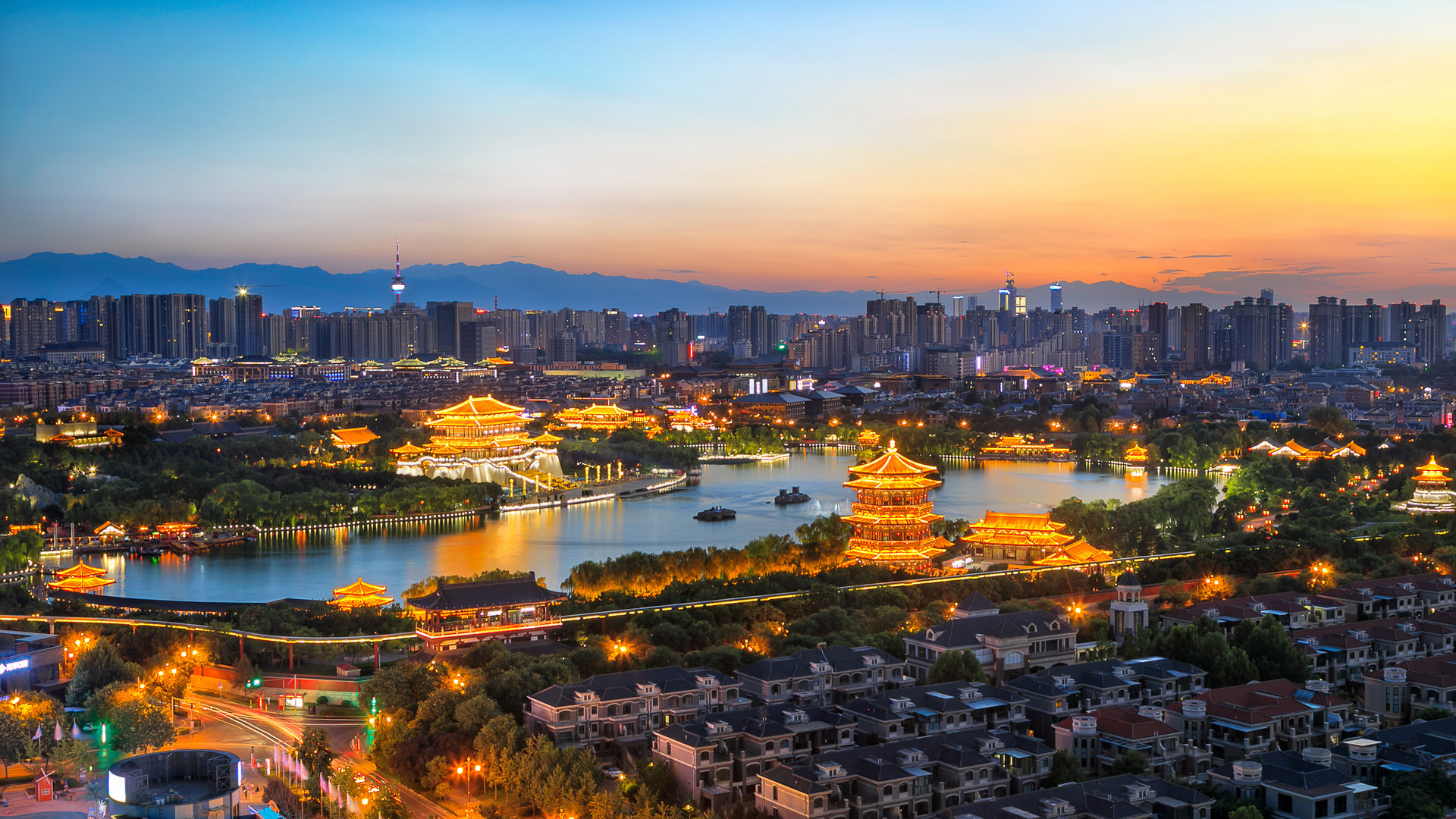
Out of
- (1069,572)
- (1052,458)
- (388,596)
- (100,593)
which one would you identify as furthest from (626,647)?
(1052,458)

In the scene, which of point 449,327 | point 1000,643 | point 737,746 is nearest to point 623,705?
point 737,746

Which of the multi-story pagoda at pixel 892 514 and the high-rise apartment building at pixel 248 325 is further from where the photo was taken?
the high-rise apartment building at pixel 248 325

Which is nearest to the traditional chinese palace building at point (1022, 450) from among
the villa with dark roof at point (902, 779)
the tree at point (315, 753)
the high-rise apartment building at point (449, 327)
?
the villa with dark roof at point (902, 779)

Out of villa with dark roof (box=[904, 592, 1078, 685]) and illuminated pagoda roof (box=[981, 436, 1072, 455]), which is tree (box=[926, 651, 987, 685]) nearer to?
villa with dark roof (box=[904, 592, 1078, 685])

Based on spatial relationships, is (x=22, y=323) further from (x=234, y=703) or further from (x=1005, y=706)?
(x=1005, y=706)

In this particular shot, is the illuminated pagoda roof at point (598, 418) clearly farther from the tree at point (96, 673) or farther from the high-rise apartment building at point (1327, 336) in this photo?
the high-rise apartment building at point (1327, 336)

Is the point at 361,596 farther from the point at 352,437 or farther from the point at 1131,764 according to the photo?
the point at 352,437
